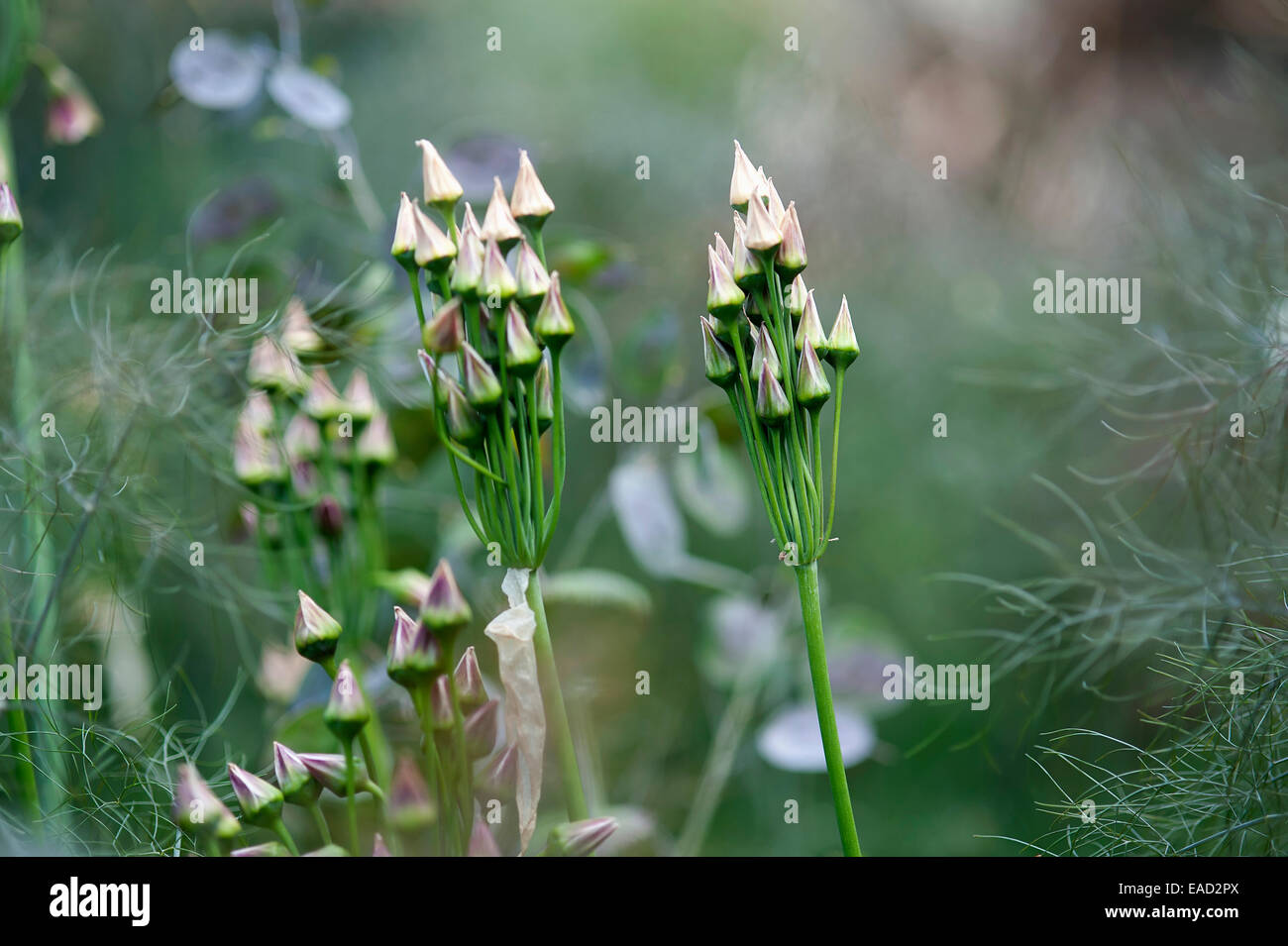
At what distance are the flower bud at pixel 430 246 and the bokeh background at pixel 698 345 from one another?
21 centimetres

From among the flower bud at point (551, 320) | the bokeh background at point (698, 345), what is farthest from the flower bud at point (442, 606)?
the bokeh background at point (698, 345)

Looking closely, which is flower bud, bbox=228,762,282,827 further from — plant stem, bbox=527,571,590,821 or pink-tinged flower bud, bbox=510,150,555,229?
pink-tinged flower bud, bbox=510,150,555,229

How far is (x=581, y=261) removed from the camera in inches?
24.7

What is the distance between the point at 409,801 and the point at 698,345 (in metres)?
0.46

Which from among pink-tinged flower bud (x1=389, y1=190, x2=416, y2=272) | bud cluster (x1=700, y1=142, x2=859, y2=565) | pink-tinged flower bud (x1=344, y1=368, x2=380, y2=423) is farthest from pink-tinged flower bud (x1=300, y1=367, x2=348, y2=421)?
bud cluster (x1=700, y1=142, x2=859, y2=565)

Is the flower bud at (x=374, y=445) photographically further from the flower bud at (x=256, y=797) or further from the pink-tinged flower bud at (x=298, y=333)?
the flower bud at (x=256, y=797)

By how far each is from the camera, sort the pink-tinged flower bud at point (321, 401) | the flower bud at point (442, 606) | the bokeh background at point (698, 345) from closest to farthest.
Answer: the flower bud at point (442, 606) < the pink-tinged flower bud at point (321, 401) < the bokeh background at point (698, 345)

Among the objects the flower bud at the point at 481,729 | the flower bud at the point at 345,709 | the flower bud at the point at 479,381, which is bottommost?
the flower bud at the point at 481,729

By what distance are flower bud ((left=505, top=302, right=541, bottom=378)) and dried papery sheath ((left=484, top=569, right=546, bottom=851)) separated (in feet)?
0.34

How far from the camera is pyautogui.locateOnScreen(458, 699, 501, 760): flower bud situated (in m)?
0.42

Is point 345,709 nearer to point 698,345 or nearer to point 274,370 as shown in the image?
point 274,370

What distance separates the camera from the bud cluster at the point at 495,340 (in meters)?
0.41

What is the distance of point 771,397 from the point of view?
0.40 m
